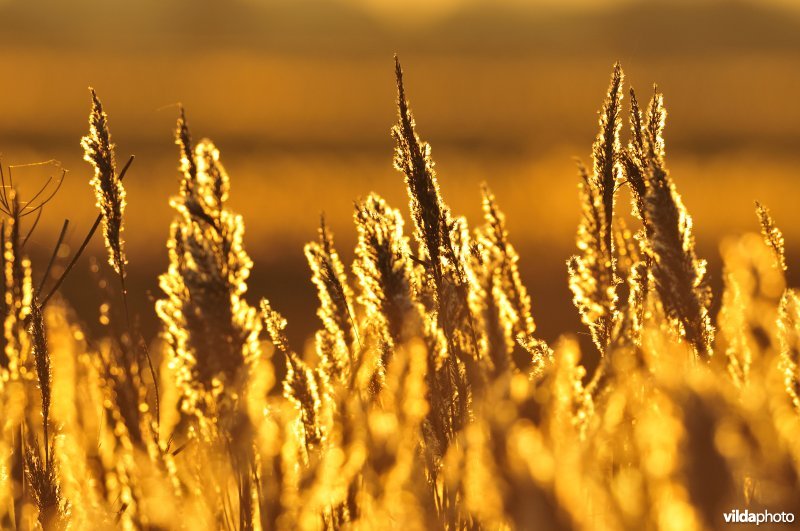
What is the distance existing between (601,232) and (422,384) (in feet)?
1.84

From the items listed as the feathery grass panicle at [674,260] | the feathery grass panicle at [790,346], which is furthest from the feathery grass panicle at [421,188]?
the feathery grass panicle at [790,346]

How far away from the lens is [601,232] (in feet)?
8.70

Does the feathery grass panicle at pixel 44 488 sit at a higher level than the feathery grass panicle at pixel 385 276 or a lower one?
lower

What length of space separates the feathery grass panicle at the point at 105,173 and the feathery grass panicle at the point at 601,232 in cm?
114

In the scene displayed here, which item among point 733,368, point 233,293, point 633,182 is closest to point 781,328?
point 733,368

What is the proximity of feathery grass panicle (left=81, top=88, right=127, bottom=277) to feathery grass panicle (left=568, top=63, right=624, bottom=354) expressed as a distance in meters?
1.14

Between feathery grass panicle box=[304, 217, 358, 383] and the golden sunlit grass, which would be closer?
the golden sunlit grass

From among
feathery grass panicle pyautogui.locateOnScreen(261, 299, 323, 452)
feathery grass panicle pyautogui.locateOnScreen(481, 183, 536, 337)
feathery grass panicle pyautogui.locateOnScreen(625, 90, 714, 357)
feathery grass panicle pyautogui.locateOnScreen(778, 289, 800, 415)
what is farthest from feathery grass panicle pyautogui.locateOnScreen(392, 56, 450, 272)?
feathery grass panicle pyautogui.locateOnScreen(778, 289, 800, 415)

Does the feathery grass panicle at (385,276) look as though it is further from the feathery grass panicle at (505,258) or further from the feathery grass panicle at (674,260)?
the feathery grass panicle at (674,260)

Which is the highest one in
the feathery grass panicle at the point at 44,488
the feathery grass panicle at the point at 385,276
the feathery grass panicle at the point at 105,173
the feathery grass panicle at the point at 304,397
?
the feathery grass panicle at the point at 105,173

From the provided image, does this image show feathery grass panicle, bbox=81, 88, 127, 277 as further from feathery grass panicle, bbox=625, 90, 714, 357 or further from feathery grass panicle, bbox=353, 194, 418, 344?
feathery grass panicle, bbox=625, 90, 714, 357

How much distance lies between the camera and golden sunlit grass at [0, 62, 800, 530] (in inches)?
69.5

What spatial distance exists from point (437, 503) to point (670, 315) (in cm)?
72

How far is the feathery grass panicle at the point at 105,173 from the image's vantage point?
2.70 meters
